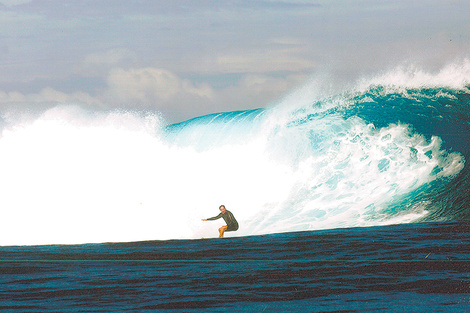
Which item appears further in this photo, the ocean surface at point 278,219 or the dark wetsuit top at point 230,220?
the dark wetsuit top at point 230,220

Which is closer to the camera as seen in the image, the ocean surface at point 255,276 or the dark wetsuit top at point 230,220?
the ocean surface at point 255,276

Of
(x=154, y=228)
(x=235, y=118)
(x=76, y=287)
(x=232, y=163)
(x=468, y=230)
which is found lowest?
(x=468, y=230)

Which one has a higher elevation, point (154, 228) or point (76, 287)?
point (154, 228)

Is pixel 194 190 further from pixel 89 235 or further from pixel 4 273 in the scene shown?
pixel 4 273

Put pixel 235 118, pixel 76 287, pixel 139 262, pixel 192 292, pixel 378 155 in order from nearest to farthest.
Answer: pixel 192 292, pixel 76 287, pixel 139 262, pixel 378 155, pixel 235 118

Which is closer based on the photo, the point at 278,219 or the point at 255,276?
the point at 255,276

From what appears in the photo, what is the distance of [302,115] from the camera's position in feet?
64.8

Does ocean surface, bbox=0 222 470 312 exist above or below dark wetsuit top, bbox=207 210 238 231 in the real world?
below

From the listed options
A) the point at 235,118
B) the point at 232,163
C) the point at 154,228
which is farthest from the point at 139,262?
the point at 235,118

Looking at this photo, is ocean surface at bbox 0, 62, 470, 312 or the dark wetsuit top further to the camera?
the dark wetsuit top

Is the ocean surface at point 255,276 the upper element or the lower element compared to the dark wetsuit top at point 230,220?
lower

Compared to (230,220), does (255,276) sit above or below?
below

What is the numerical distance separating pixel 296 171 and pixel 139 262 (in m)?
10.5

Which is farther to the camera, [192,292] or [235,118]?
[235,118]
